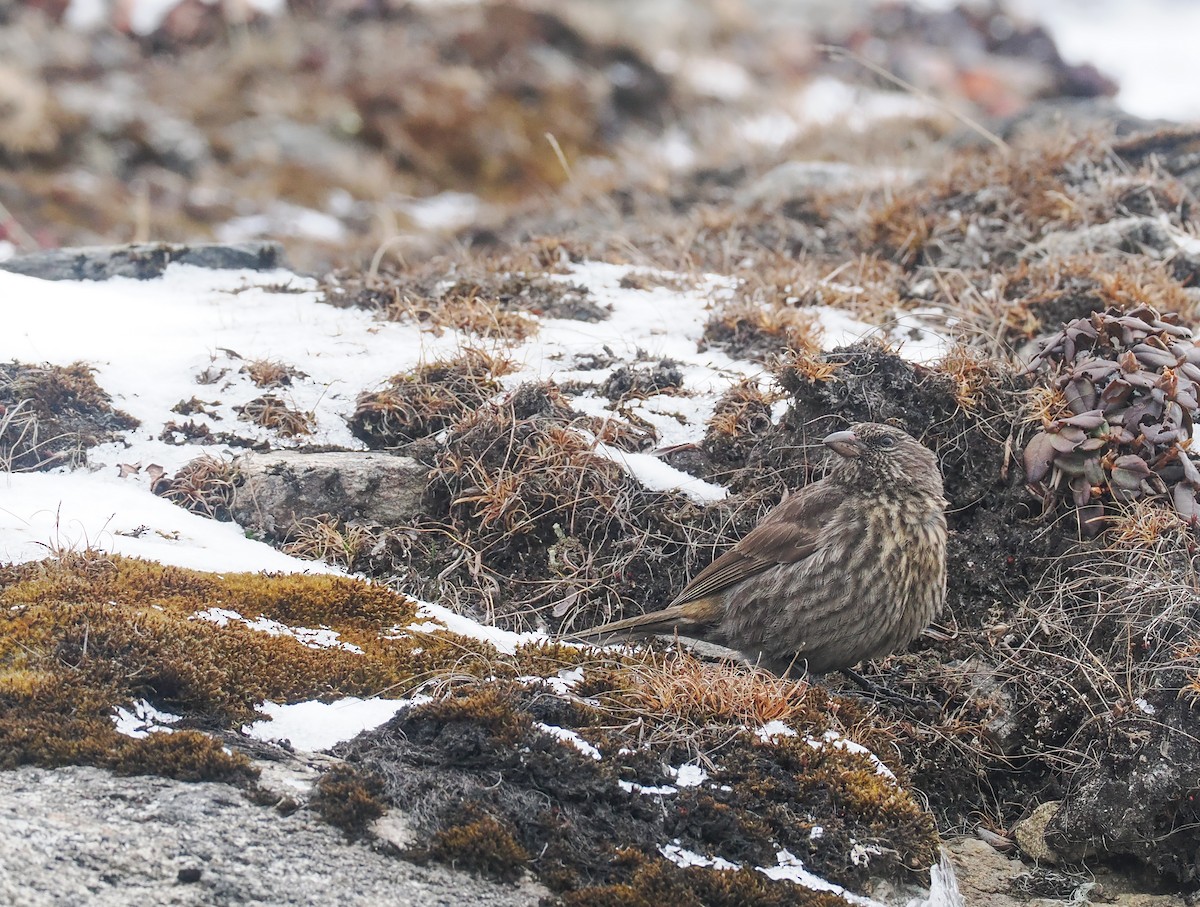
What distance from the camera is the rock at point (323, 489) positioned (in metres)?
5.55

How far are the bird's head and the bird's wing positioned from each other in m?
0.15

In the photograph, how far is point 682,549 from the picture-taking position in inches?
225

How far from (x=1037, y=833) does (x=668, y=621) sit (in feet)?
5.72

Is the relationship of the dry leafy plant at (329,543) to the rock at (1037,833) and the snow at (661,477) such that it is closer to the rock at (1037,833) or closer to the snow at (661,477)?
the snow at (661,477)

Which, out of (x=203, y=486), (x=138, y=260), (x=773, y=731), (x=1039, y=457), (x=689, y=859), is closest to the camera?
(x=689, y=859)

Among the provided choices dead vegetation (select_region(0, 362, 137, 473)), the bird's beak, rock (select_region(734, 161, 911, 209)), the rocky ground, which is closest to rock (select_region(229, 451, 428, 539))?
the rocky ground

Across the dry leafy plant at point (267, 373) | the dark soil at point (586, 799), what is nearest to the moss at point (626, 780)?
the dark soil at point (586, 799)

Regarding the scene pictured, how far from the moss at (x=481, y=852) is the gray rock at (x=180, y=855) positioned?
0.04 metres

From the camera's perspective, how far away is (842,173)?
10164mm

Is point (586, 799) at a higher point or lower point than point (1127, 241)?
lower

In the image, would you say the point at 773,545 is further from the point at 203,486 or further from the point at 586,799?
the point at 203,486

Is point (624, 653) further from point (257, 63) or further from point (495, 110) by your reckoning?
point (257, 63)

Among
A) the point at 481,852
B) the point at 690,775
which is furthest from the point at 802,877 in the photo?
the point at 481,852

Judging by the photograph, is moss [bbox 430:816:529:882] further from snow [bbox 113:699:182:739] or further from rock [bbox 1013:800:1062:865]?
rock [bbox 1013:800:1062:865]
